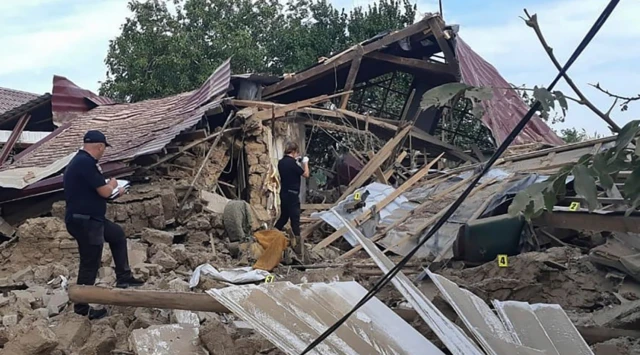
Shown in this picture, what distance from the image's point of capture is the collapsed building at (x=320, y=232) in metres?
3.91

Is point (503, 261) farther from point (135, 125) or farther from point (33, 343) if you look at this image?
point (135, 125)

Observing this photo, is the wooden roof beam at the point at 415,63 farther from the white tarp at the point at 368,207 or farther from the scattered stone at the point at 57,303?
the scattered stone at the point at 57,303

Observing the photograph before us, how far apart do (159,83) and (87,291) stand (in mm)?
16891

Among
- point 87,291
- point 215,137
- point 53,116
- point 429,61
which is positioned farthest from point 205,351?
point 53,116

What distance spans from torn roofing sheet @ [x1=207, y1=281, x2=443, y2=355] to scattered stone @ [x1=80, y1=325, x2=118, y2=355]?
1023 millimetres

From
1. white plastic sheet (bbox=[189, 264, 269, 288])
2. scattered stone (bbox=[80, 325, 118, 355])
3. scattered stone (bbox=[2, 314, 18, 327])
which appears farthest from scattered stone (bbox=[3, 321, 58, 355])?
white plastic sheet (bbox=[189, 264, 269, 288])

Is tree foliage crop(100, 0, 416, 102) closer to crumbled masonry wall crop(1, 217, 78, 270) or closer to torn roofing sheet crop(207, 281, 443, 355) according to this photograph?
crumbled masonry wall crop(1, 217, 78, 270)

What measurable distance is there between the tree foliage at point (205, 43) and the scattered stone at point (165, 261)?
13.1 m

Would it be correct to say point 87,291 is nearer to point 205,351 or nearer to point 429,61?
point 205,351

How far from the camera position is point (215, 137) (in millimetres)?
10711

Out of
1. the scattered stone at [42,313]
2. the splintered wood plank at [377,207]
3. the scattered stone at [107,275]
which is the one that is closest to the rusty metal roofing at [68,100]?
the splintered wood plank at [377,207]

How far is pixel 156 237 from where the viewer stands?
830 centimetres

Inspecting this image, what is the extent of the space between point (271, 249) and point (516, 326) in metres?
4.04

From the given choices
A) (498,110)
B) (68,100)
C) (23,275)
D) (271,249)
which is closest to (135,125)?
(68,100)
